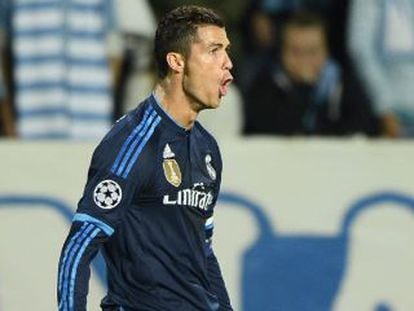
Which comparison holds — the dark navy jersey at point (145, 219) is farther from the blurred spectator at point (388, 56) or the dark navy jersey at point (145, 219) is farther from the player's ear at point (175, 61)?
the blurred spectator at point (388, 56)

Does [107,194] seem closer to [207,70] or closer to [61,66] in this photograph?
[207,70]

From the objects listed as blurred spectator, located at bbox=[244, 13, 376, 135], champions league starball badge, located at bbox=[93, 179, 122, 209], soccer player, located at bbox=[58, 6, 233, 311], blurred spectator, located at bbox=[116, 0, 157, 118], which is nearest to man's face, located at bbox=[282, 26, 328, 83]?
blurred spectator, located at bbox=[244, 13, 376, 135]

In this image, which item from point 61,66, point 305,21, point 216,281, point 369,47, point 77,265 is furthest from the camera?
point 369,47

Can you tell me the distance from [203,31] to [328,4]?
10.6 feet

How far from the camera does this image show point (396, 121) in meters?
7.06

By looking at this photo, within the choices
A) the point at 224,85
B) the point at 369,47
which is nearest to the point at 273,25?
the point at 369,47

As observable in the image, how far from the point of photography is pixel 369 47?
718 centimetres

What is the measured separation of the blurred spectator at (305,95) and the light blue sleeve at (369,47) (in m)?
0.10

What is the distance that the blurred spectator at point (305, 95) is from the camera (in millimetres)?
6910

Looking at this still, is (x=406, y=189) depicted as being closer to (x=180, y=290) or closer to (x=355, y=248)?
(x=355, y=248)

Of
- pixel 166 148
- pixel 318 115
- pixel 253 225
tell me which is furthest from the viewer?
pixel 318 115

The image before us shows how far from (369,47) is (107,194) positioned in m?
3.42

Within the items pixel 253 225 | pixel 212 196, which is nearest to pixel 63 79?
pixel 253 225

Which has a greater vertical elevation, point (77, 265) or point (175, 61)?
point (175, 61)
